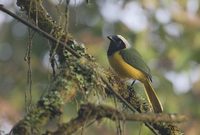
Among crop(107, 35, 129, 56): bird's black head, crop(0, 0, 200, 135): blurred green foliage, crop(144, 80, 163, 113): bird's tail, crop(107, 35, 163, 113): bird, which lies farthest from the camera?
crop(0, 0, 200, 135): blurred green foliage

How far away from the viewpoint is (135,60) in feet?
12.2

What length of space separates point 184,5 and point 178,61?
2.73 ft

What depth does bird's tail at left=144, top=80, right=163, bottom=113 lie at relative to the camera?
3.02m

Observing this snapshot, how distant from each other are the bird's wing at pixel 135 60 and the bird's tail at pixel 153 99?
0.08 metres

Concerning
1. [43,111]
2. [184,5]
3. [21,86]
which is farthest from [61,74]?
[21,86]

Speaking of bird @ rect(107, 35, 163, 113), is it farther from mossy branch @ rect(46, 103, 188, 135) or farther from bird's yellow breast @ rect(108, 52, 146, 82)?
mossy branch @ rect(46, 103, 188, 135)

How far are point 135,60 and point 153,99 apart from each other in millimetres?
586

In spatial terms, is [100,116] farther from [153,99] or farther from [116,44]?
[116,44]

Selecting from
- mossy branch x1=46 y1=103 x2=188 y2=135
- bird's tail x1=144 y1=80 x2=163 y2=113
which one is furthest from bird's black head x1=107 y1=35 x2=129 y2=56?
mossy branch x1=46 y1=103 x2=188 y2=135

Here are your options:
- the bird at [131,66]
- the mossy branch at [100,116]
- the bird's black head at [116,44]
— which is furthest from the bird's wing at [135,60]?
the mossy branch at [100,116]

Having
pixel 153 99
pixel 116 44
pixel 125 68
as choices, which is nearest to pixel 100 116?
pixel 153 99

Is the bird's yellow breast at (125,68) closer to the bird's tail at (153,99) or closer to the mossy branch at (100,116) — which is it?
the bird's tail at (153,99)

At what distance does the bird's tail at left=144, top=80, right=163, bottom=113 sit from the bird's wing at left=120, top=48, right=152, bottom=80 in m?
0.08

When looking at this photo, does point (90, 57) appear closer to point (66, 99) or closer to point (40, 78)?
point (66, 99)
